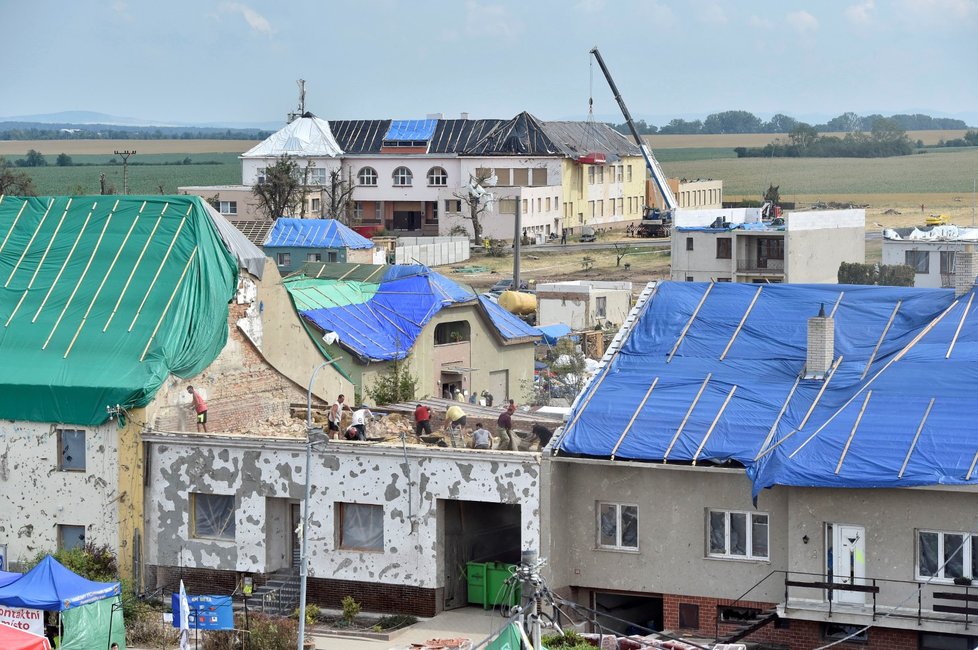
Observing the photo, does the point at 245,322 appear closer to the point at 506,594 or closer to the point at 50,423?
the point at 50,423

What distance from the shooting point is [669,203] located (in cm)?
12244

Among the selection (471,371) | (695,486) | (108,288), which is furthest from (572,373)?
(695,486)

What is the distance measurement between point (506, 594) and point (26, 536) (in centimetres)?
1140

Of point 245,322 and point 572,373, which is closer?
point 245,322

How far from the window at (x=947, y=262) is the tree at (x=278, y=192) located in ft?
175

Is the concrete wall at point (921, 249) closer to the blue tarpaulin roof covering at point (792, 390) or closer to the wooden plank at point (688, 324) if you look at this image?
the wooden plank at point (688, 324)

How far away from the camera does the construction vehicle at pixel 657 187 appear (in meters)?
125

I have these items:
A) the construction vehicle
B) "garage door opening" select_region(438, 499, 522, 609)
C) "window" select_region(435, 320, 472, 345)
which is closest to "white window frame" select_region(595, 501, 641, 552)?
"garage door opening" select_region(438, 499, 522, 609)

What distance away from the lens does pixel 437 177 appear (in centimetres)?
13388

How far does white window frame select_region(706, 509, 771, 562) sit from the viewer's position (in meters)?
34.4

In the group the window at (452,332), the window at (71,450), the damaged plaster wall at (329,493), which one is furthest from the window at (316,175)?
the damaged plaster wall at (329,493)

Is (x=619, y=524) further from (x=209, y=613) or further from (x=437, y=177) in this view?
(x=437, y=177)

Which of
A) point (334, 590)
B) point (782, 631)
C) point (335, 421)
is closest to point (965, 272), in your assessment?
point (782, 631)

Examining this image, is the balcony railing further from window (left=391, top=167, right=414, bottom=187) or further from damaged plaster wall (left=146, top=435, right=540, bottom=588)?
window (left=391, top=167, right=414, bottom=187)
